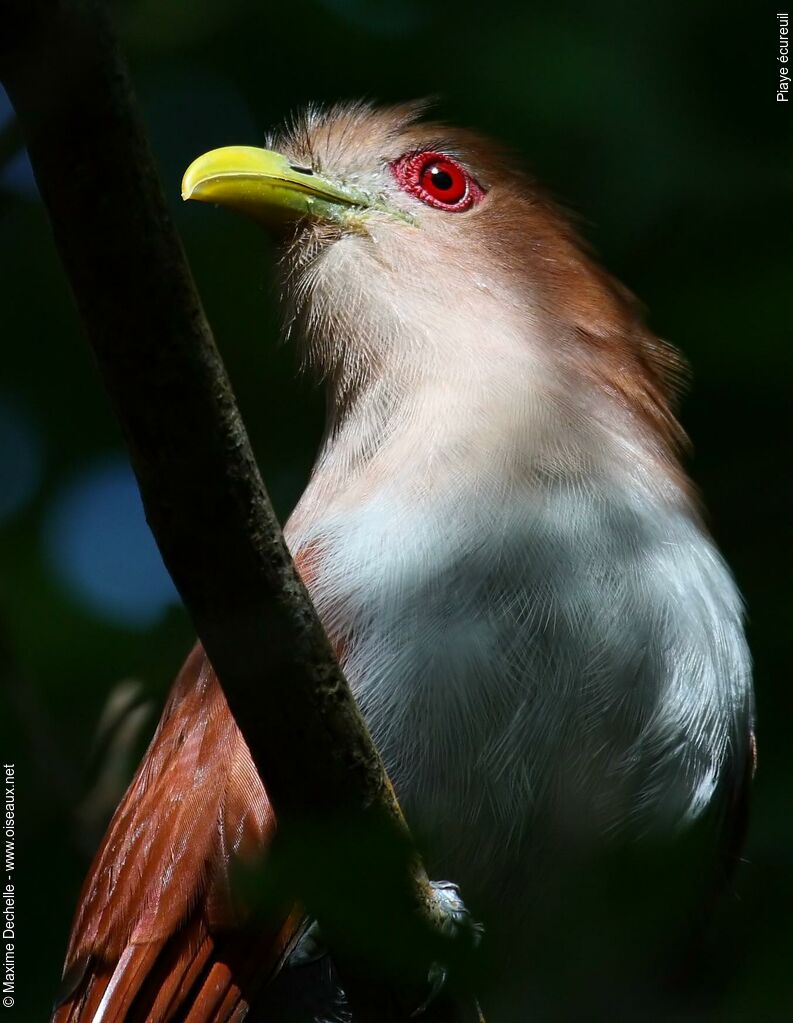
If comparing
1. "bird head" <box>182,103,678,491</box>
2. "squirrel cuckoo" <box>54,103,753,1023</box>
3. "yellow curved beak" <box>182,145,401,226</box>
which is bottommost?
"squirrel cuckoo" <box>54,103,753,1023</box>

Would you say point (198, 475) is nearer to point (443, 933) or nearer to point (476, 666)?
point (443, 933)

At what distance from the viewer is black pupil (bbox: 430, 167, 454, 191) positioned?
4191 millimetres

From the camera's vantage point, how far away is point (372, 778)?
7.29ft

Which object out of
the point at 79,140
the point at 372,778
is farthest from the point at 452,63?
the point at 372,778

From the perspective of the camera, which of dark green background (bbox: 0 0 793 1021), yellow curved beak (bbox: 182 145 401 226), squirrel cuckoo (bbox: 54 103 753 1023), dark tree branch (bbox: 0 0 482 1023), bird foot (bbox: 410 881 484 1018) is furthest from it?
yellow curved beak (bbox: 182 145 401 226)

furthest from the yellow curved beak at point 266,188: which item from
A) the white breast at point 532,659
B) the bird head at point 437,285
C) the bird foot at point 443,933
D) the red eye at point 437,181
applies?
the bird foot at point 443,933

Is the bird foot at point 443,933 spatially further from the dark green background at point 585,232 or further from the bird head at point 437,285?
the bird head at point 437,285

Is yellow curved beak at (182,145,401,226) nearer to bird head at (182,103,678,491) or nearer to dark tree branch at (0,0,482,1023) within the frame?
bird head at (182,103,678,491)

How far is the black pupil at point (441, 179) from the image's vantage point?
419 centimetres

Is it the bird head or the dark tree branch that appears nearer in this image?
the dark tree branch

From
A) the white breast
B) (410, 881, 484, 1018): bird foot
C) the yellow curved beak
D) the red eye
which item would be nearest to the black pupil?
the red eye

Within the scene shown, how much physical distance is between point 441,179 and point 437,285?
1.55ft

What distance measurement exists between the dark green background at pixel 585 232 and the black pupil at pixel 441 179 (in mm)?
244

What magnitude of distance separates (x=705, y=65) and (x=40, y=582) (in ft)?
6.08
